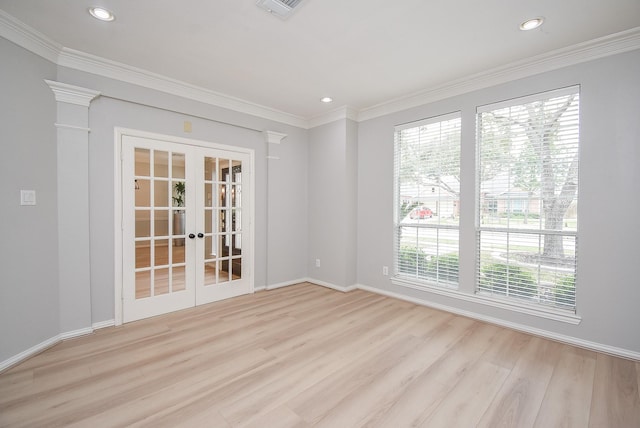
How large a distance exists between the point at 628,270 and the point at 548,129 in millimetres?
1478

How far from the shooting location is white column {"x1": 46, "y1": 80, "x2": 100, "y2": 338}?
9.22 ft

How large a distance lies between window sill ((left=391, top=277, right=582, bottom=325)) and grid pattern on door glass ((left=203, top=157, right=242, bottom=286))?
2391 mm

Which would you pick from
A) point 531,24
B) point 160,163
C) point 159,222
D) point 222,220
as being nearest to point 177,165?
point 160,163

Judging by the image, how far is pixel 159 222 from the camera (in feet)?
11.4

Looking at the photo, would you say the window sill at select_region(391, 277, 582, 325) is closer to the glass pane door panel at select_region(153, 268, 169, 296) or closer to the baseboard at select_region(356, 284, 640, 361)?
the baseboard at select_region(356, 284, 640, 361)

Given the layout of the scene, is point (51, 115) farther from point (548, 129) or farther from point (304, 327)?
point (548, 129)

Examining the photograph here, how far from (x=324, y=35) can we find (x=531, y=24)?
173 centimetres

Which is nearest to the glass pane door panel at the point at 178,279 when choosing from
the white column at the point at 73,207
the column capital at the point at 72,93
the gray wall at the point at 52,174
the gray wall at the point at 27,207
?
the gray wall at the point at 52,174

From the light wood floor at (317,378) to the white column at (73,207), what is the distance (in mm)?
299

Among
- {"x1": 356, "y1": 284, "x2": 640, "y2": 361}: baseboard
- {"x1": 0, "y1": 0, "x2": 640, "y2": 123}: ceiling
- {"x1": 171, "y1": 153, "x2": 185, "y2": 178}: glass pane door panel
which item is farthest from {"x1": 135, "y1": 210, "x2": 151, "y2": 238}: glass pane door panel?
{"x1": 356, "y1": 284, "x2": 640, "y2": 361}: baseboard

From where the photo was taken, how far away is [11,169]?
240cm

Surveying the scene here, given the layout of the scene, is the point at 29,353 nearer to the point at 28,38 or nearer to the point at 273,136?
the point at 28,38

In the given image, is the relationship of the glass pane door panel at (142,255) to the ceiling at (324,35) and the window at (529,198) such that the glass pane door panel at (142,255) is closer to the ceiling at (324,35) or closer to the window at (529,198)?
the ceiling at (324,35)

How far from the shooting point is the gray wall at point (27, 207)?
235 centimetres
